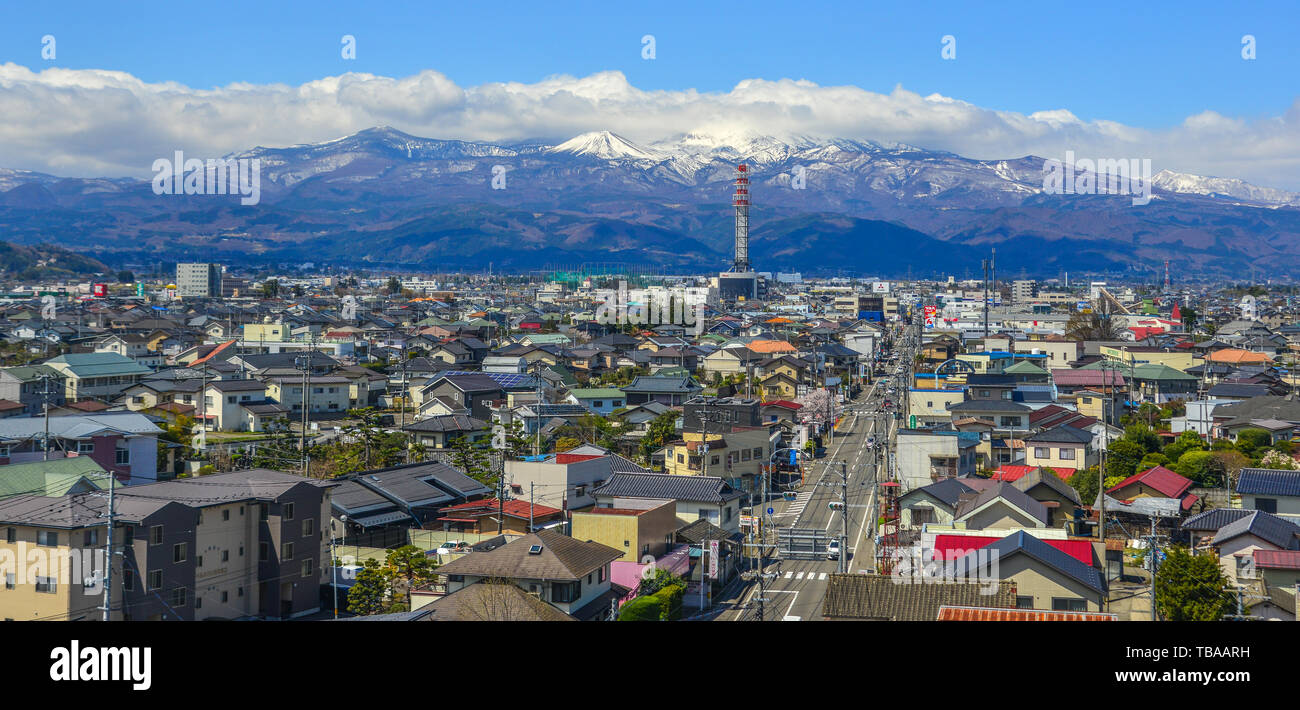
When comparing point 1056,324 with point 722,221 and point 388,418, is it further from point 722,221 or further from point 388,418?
point 722,221

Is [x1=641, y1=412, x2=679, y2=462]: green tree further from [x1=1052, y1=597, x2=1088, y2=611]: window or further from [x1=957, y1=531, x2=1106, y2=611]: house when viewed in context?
[x1=1052, y1=597, x2=1088, y2=611]: window

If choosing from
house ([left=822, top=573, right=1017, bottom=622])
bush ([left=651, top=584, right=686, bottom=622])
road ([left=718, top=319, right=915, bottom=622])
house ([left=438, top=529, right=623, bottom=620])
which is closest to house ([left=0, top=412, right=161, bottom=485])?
house ([left=438, top=529, right=623, bottom=620])

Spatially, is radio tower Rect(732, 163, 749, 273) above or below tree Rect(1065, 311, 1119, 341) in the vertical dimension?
above

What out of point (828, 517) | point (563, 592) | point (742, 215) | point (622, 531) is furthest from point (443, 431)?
point (742, 215)

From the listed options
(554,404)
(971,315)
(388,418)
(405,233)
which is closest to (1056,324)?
(971,315)
